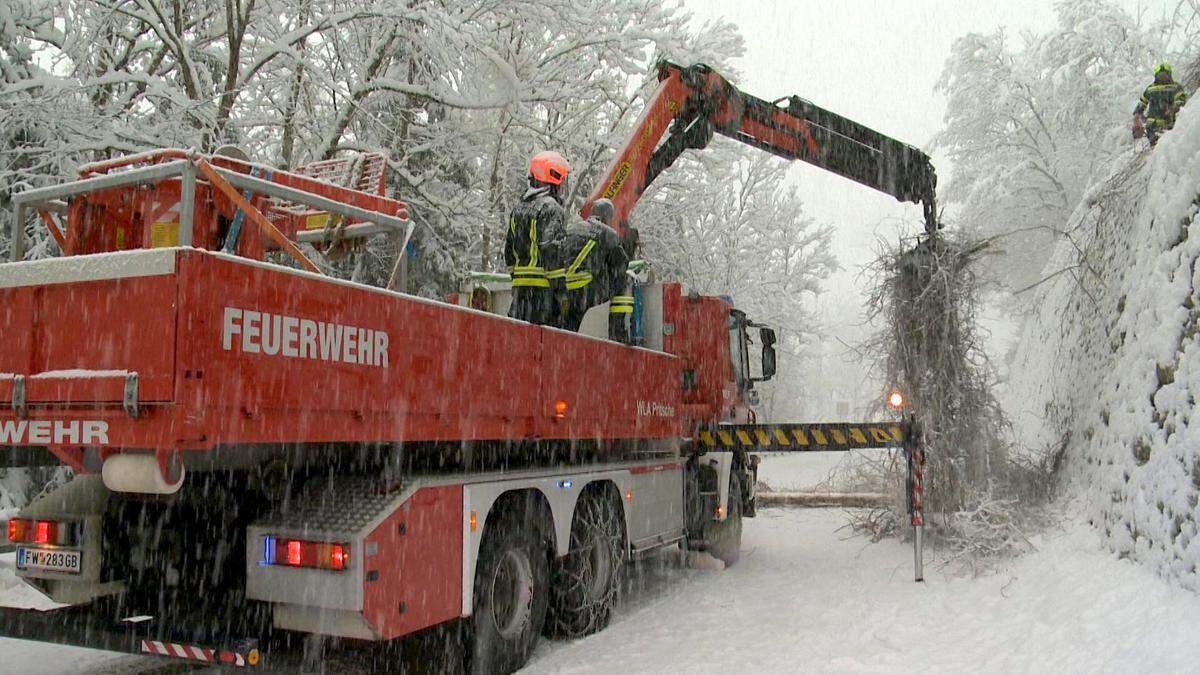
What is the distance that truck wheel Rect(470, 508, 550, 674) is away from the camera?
17.4 ft

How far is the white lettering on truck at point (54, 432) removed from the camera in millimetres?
3555

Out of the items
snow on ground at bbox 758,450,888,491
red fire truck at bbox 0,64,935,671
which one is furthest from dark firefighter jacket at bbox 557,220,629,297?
snow on ground at bbox 758,450,888,491

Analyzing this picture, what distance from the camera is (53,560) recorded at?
4.67 meters

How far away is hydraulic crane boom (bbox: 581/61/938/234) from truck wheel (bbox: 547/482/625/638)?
2680 millimetres

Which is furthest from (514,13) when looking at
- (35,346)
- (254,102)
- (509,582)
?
(35,346)

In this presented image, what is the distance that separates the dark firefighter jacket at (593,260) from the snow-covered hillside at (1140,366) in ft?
12.3

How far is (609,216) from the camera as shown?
24.8 ft

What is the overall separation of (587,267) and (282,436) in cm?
323

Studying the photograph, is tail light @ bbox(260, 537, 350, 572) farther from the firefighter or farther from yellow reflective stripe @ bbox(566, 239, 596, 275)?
the firefighter

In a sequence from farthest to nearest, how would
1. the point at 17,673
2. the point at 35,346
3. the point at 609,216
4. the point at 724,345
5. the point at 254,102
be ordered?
the point at 254,102
the point at 724,345
the point at 609,216
the point at 17,673
the point at 35,346

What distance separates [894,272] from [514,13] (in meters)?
5.94

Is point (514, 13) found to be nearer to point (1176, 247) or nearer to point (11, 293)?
point (1176, 247)

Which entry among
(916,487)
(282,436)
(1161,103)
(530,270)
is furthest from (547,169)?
A: (1161,103)

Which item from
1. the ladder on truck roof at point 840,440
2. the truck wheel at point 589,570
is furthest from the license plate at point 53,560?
the ladder on truck roof at point 840,440
